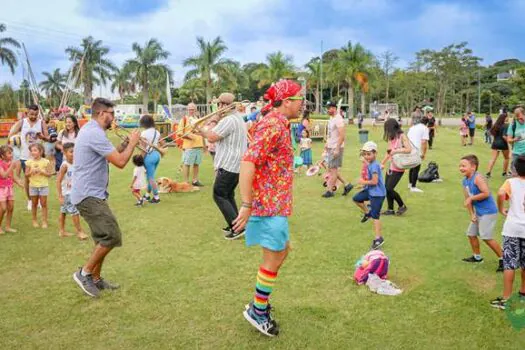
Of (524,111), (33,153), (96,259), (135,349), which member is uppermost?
(524,111)

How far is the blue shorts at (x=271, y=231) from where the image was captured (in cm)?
371

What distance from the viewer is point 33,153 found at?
726cm

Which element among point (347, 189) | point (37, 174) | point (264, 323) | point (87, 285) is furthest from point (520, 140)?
point (37, 174)

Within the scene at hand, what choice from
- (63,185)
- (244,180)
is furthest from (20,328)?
(63,185)

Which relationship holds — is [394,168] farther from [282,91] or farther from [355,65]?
[355,65]

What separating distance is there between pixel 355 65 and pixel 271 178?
51.7 metres

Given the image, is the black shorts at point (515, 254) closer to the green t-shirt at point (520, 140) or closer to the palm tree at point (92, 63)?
the green t-shirt at point (520, 140)

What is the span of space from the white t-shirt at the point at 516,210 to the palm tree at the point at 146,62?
5500cm

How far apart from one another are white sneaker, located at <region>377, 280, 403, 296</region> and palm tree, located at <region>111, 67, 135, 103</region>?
189 ft

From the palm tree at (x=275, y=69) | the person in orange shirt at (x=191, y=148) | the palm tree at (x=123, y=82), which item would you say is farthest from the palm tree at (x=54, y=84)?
the person in orange shirt at (x=191, y=148)

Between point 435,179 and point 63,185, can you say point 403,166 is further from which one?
point 63,185

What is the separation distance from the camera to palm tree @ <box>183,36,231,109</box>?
2156 inches

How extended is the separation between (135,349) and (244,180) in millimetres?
1600

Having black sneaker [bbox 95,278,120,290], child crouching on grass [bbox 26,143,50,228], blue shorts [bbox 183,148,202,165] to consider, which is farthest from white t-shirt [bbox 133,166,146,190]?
black sneaker [bbox 95,278,120,290]
